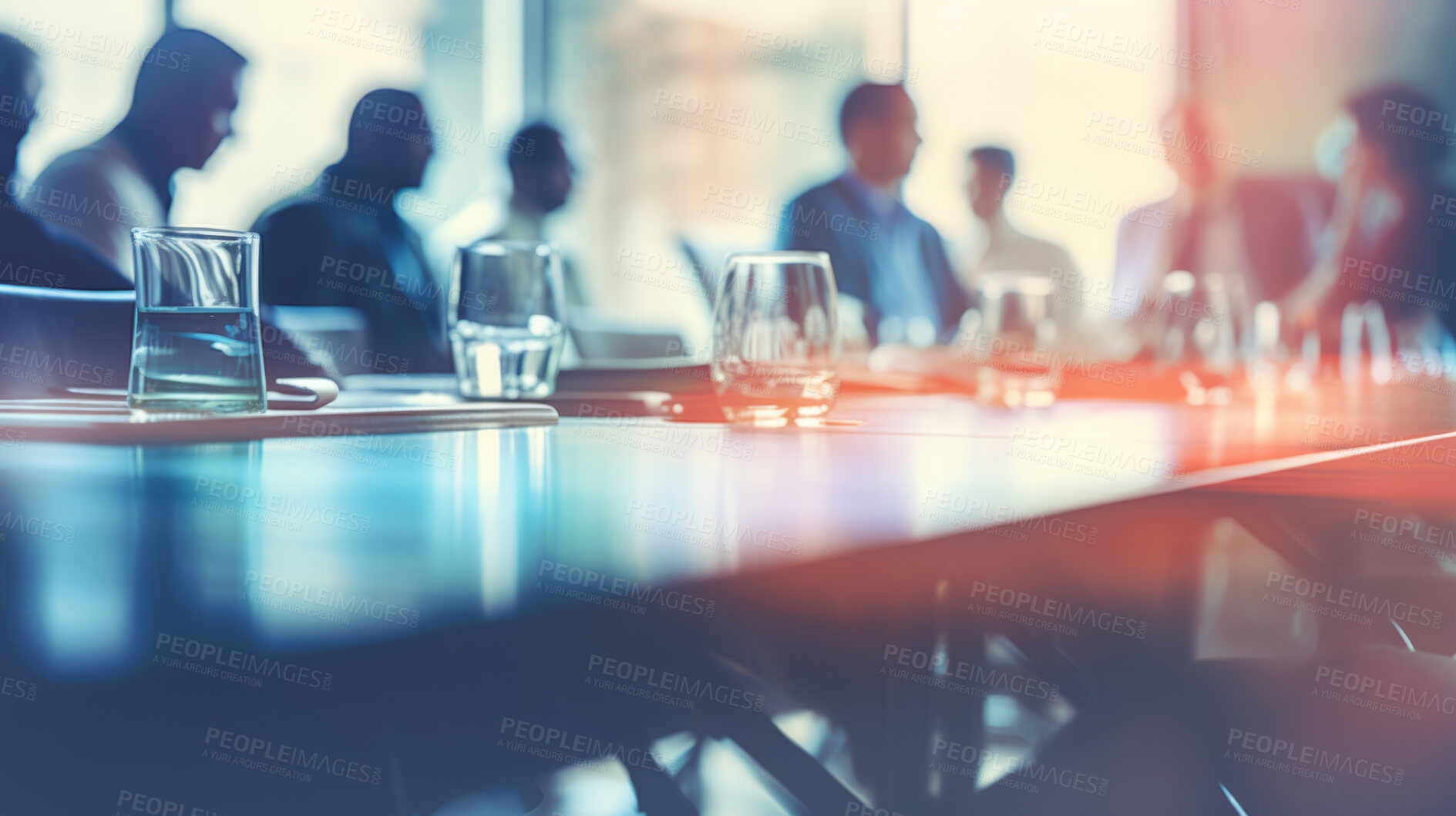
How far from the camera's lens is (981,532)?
34 cm

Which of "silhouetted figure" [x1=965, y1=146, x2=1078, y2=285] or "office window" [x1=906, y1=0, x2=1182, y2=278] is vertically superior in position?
"office window" [x1=906, y1=0, x2=1182, y2=278]

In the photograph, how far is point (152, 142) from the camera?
7.81 feet

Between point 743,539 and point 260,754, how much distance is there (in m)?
0.15

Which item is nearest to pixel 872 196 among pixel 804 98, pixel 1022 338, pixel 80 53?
pixel 804 98

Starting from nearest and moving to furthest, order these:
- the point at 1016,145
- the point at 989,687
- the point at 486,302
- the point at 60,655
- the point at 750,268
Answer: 1. the point at 60,655
2. the point at 989,687
3. the point at 750,268
4. the point at 486,302
5. the point at 1016,145

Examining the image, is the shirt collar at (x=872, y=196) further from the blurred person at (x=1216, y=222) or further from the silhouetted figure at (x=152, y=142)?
the silhouetted figure at (x=152, y=142)

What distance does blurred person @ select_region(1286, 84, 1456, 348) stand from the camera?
3107 mm

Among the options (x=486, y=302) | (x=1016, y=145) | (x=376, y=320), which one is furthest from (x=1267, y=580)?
(x=1016, y=145)

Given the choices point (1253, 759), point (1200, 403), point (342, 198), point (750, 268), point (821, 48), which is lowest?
point (1253, 759)

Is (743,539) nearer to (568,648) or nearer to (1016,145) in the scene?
(568,648)

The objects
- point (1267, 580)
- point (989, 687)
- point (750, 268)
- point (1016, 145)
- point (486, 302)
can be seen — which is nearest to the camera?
point (989, 687)

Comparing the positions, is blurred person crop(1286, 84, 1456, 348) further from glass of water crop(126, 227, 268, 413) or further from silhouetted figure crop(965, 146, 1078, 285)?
glass of water crop(126, 227, 268, 413)

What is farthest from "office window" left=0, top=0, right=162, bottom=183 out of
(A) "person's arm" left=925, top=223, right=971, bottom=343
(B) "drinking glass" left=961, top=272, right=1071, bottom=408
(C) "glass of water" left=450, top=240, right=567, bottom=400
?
(B) "drinking glass" left=961, top=272, right=1071, bottom=408

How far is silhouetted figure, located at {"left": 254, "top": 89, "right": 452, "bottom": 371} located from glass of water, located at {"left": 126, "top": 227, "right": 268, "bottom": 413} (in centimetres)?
167
